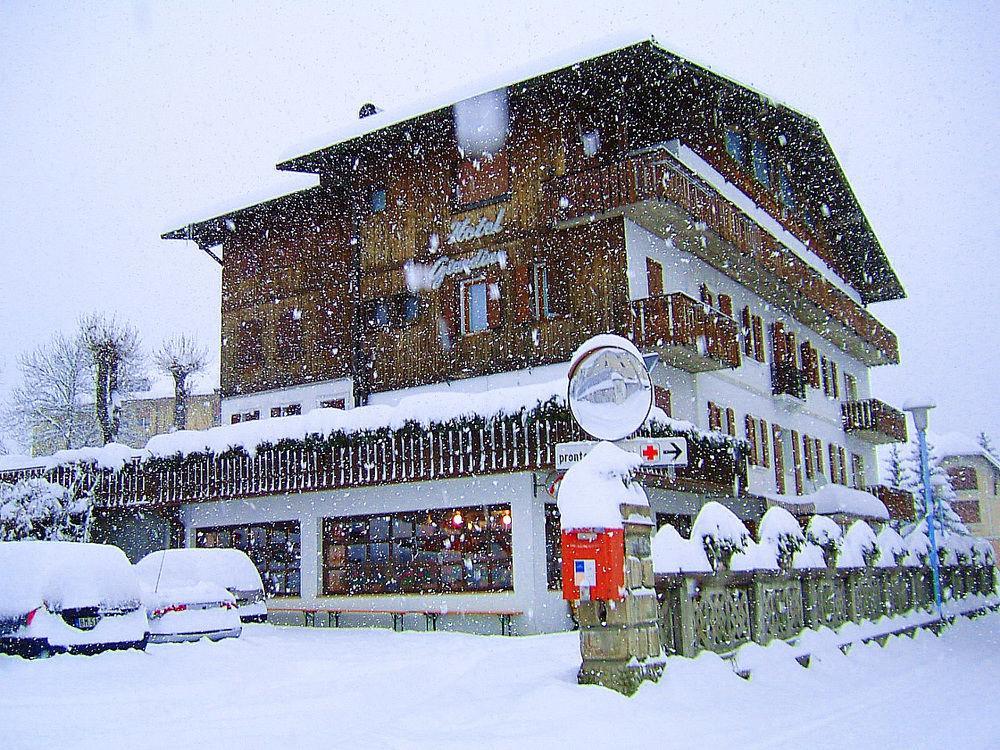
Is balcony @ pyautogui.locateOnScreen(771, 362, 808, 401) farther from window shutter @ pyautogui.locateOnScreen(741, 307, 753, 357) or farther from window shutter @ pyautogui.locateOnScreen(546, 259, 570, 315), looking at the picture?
window shutter @ pyautogui.locateOnScreen(546, 259, 570, 315)

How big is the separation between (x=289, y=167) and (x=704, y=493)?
1461 centimetres

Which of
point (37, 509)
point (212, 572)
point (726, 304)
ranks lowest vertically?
point (212, 572)

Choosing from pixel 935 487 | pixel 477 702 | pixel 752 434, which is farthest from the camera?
pixel 935 487

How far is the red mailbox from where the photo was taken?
30.9 feet

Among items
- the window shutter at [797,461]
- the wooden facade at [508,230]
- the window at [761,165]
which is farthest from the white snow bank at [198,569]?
the window at [761,165]

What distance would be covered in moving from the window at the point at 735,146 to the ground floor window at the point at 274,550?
52.1ft

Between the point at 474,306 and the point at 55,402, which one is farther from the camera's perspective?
the point at 55,402

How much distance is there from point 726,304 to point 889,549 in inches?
395

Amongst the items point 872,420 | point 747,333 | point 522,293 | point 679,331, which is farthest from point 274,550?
point 872,420

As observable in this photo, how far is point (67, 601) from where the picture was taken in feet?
41.0

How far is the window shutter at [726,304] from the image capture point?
26.9 meters

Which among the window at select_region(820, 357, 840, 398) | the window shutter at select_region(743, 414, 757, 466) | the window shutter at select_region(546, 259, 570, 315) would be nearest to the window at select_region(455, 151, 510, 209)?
the window shutter at select_region(546, 259, 570, 315)

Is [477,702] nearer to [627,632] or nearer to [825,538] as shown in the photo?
[627,632]

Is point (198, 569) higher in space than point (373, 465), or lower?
lower
